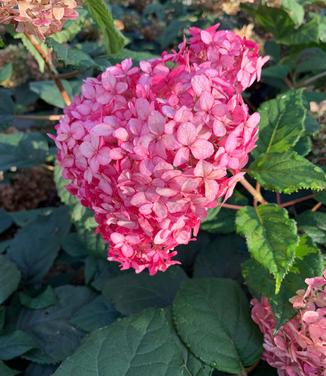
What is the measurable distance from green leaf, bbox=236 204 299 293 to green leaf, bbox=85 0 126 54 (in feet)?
1.45

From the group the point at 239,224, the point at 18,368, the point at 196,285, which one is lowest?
the point at 18,368

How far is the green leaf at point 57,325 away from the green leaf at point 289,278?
1.55 ft

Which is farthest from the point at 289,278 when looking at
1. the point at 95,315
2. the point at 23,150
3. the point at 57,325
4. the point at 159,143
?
the point at 23,150

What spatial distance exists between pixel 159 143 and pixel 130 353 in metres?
0.33

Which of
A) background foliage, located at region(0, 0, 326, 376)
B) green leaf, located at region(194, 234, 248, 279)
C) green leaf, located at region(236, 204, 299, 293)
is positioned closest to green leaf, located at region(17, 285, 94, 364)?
background foliage, located at region(0, 0, 326, 376)

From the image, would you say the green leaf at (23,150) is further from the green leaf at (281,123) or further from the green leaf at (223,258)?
the green leaf at (281,123)

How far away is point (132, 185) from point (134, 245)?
0.37ft

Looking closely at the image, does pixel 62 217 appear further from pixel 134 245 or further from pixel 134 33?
pixel 134 33

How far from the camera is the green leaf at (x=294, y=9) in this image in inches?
51.7

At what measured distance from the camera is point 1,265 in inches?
52.6

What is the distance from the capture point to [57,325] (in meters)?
1.30

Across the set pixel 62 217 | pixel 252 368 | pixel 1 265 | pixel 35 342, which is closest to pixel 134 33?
pixel 62 217

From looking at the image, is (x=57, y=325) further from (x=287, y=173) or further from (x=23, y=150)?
(x=287, y=173)

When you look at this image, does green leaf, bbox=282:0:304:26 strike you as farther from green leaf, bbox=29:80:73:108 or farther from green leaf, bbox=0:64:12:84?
green leaf, bbox=0:64:12:84
